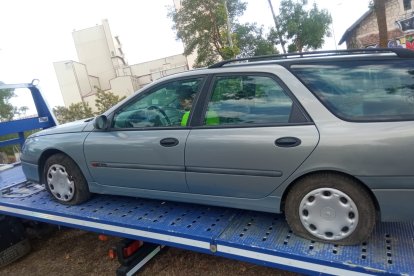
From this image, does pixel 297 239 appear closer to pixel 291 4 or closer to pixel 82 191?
pixel 82 191

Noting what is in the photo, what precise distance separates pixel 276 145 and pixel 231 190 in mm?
546

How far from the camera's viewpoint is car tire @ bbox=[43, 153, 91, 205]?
3.46 m

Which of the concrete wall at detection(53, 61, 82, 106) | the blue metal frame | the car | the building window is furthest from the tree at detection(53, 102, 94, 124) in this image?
the car

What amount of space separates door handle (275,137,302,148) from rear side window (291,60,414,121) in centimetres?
32

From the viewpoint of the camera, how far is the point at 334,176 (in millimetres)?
2273

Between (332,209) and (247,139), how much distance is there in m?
0.78

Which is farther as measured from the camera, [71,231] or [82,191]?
[71,231]

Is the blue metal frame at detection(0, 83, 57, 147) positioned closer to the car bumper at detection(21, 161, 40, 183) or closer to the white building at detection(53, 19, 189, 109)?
the car bumper at detection(21, 161, 40, 183)

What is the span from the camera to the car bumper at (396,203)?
2.11m

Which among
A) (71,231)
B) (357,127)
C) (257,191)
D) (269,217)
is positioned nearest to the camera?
(357,127)

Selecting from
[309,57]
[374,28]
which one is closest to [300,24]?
[374,28]

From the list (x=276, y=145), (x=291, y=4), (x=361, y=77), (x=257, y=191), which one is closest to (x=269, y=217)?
(x=257, y=191)

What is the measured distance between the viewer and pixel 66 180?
3.48 metres

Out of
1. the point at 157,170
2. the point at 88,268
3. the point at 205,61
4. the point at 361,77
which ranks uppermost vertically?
the point at 205,61
